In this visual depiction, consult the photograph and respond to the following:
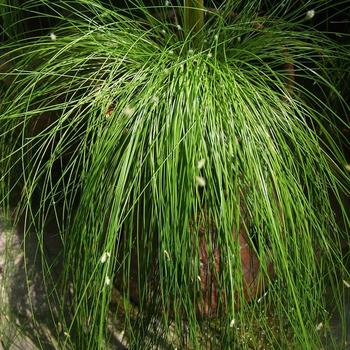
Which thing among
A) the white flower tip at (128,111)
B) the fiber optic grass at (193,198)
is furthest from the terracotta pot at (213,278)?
the white flower tip at (128,111)

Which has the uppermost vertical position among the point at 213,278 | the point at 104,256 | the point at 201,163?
the point at 201,163

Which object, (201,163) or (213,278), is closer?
(201,163)

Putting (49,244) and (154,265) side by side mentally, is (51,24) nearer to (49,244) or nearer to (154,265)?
(49,244)

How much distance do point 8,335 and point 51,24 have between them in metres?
0.86

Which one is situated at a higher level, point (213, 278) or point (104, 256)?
point (104, 256)

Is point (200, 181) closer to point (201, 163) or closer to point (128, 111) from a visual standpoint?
point (201, 163)

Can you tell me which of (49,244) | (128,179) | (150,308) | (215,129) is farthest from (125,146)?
(49,244)

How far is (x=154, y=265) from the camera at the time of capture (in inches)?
38.8

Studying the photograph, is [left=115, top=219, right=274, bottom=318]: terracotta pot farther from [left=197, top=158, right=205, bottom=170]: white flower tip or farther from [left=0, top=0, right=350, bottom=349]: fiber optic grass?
[left=197, top=158, right=205, bottom=170]: white flower tip

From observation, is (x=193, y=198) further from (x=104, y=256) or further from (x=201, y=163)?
(x=104, y=256)

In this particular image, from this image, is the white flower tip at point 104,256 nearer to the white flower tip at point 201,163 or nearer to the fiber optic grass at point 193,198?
the fiber optic grass at point 193,198

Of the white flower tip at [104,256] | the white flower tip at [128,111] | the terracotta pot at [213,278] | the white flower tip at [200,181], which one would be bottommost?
the terracotta pot at [213,278]

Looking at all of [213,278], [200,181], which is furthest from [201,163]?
[213,278]

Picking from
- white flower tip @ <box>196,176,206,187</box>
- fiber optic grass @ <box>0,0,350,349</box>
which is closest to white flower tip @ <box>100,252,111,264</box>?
fiber optic grass @ <box>0,0,350,349</box>
